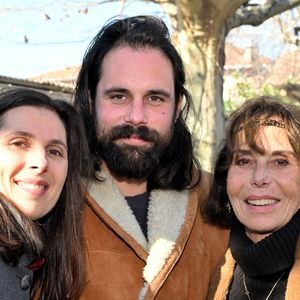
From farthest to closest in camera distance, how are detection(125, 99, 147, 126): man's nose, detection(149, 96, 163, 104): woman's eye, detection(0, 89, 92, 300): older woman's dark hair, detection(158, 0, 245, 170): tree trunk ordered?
detection(158, 0, 245, 170): tree trunk → detection(149, 96, 163, 104): woman's eye → detection(125, 99, 147, 126): man's nose → detection(0, 89, 92, 300): older woman's dark hair

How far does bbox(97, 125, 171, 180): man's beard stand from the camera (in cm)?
327

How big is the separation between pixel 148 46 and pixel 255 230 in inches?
47.0

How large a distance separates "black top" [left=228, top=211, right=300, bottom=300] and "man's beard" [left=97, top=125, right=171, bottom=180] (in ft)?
2.13

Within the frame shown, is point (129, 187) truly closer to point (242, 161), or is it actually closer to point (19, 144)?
point (242, 161)

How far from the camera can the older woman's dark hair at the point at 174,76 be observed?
3.43 meters

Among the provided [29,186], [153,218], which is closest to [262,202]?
[153,218]

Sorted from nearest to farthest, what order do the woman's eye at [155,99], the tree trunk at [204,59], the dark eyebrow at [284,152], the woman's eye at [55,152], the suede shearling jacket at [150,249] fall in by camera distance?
the woman's eye at [55,152], the dark eyebrow at [284,152], the suede shearling jacket at [150,249], the woman's eye at [155,99], the tree trunk at [204,59]

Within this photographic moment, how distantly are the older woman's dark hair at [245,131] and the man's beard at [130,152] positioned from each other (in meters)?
0.34

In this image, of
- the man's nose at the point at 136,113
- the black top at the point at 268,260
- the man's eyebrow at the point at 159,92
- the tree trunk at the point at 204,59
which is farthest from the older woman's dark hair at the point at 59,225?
the tree trunk at the point at 204,59

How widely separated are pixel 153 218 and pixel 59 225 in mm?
498

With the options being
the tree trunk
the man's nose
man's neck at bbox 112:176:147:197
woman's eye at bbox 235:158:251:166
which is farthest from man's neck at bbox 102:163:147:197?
the tree trunk

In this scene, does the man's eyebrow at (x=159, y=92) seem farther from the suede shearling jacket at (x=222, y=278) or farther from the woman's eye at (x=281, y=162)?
the suede shearling jacket at (x=222, y=278)

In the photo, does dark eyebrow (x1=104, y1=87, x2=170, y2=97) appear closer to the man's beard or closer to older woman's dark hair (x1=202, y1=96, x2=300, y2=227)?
the man's beard

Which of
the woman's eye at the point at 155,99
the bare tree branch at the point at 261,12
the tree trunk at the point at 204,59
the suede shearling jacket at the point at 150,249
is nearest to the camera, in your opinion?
the suede shearling jacket at the point at 150,249
